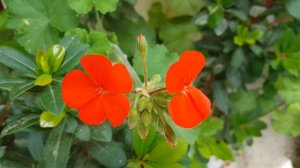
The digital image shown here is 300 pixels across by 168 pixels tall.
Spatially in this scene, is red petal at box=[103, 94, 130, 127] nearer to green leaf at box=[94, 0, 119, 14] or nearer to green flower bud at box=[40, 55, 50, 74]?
green flower bud at box=[40, 55, 50, 74]

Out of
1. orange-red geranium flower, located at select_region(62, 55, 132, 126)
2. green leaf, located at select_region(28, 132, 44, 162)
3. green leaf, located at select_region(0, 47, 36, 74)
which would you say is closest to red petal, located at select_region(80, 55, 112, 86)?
orange-red geranium flower, located at select_region(62, 55, 132, 126)

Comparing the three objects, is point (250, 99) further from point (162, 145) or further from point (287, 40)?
point (162, 145)

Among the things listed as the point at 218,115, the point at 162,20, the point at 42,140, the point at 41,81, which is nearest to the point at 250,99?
the point at 218,115

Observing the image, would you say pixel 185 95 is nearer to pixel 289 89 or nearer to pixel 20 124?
pixel 20 124

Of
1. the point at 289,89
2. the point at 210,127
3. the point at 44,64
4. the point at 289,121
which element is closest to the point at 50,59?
the point at 44,64

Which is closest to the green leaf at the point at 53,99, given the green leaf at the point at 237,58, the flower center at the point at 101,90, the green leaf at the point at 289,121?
the flower center at the point at 101,90
